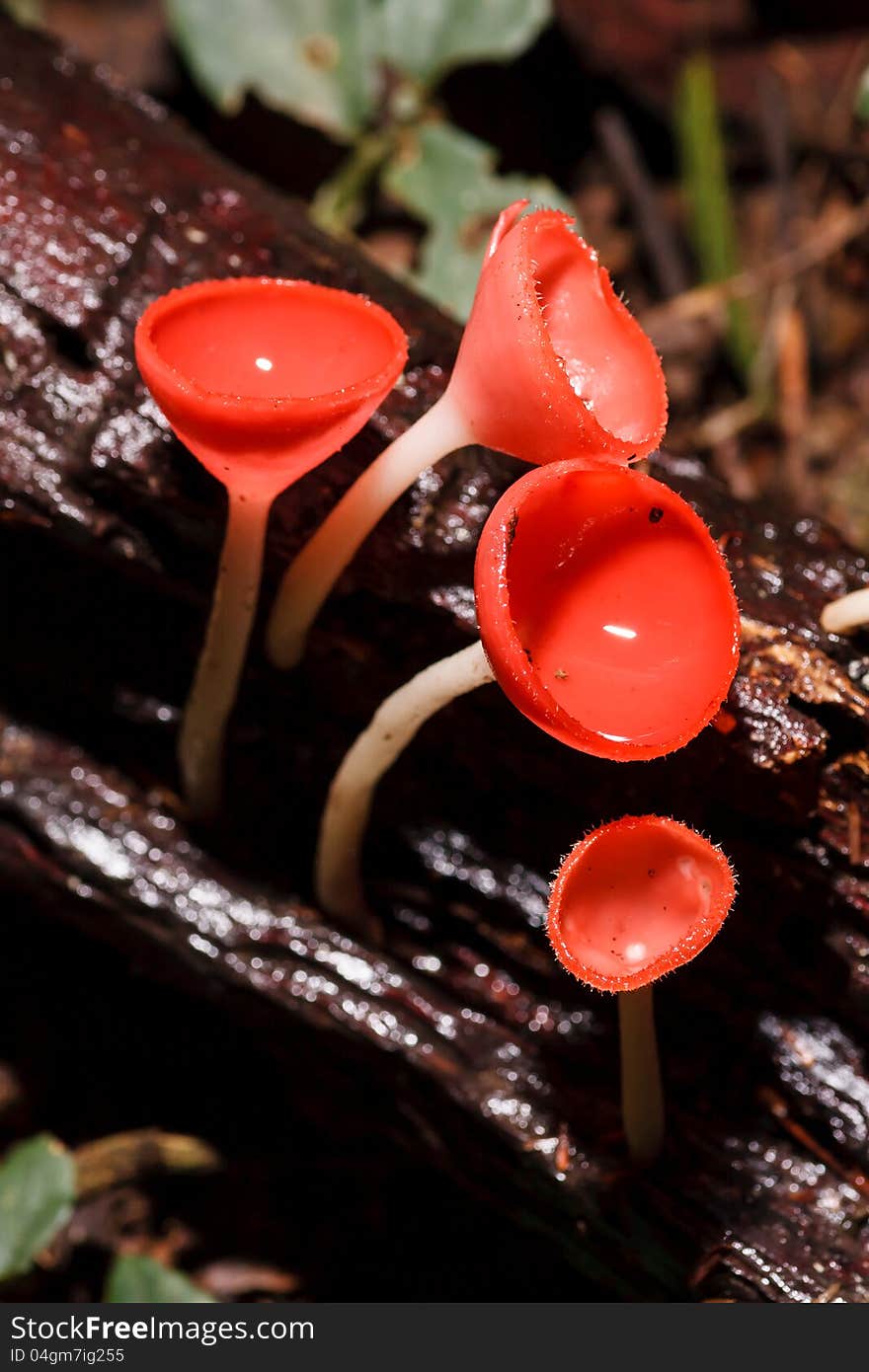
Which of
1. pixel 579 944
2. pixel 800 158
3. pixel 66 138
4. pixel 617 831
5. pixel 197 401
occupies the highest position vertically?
pixel 800 158

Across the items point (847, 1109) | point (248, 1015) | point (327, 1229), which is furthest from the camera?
point (327, 1229)

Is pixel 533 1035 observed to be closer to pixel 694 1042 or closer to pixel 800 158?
pixel 694 1042

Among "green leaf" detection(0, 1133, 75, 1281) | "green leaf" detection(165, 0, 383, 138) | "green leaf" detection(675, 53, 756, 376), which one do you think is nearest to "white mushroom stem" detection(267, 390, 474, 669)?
"green leaf" detection(0, 1133, 75, 1281)

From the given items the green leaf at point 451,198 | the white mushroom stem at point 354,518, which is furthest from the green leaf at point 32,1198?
the green leaf at point 451,198

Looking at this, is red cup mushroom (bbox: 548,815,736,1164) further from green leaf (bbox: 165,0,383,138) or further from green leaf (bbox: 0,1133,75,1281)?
green leaf (bbox: 165,0,383,138)

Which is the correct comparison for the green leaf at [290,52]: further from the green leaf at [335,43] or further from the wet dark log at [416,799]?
the wet dark log at [416,799]

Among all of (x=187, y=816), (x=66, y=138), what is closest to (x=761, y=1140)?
(x=187, y=816)
